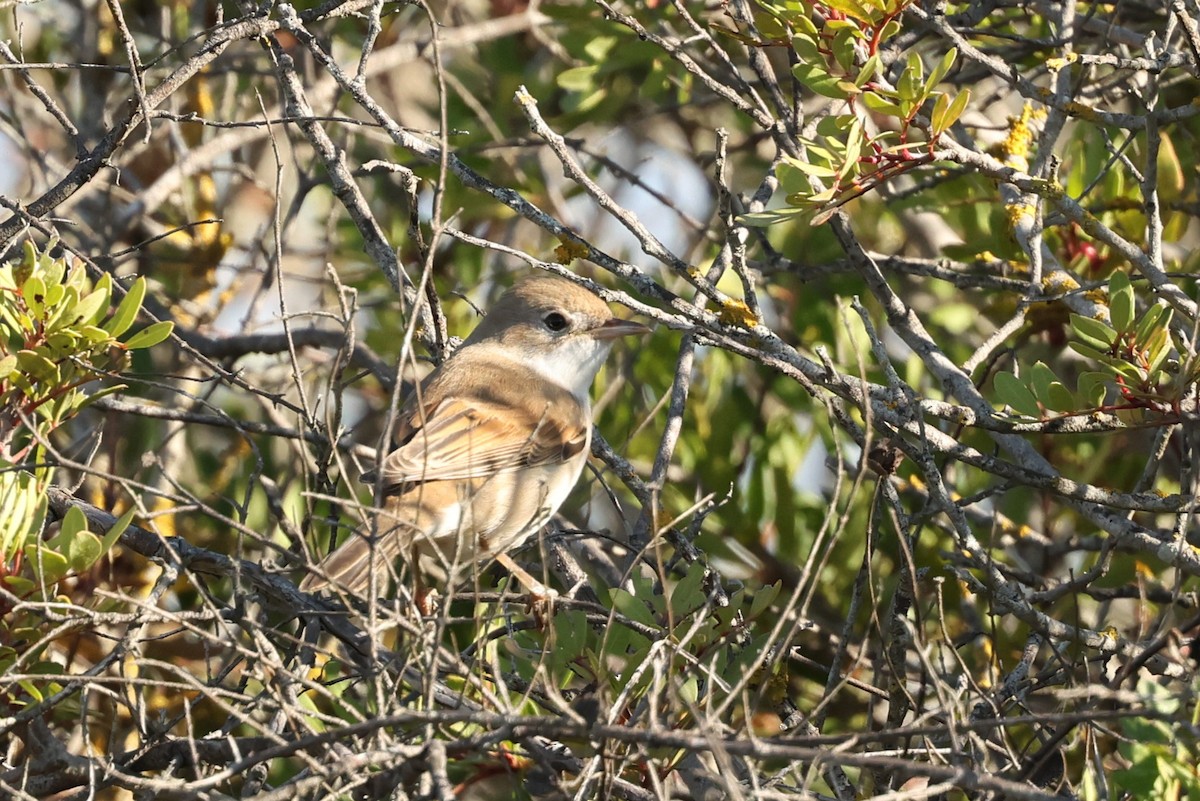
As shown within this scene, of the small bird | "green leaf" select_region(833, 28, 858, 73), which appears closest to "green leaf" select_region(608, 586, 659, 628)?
the small bird

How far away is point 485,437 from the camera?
16.4 feet

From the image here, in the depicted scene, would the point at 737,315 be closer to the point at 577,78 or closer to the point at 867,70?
the point at 867,70

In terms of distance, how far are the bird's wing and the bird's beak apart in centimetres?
42

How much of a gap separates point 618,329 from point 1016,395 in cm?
225

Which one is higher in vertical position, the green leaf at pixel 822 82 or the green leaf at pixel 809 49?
the green leaf at pixel 809 49

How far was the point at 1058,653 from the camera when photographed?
324 centimetres

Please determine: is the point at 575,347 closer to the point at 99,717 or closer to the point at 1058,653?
the point at 99,717

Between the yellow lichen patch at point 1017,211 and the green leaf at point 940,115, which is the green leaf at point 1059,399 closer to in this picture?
the green leaf at point 940,115

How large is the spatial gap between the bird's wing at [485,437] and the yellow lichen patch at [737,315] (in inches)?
42.9

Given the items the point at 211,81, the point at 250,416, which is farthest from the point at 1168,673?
the point at 211,81

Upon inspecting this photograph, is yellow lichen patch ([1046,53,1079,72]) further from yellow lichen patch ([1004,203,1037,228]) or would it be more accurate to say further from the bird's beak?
the bird's beak

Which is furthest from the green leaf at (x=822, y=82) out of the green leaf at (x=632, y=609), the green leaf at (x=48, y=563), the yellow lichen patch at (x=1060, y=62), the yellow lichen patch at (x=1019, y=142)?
the green leaf at (x=48, y=563)

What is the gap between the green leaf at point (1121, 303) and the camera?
3.29 meters

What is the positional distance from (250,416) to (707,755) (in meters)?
4.40
